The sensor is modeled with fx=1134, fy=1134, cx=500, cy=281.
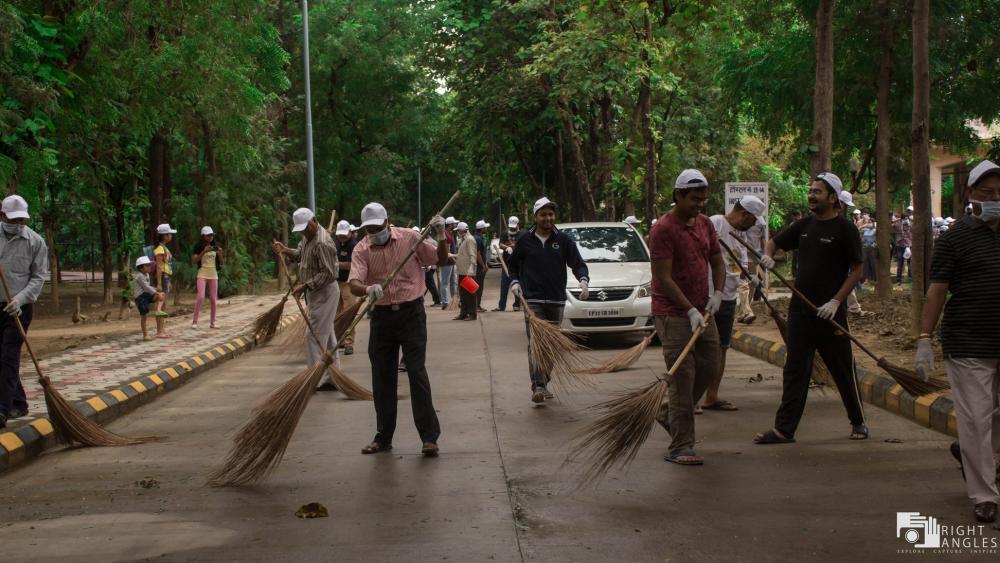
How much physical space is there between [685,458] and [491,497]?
146 centimetres

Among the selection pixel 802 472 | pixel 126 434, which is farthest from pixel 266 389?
pixel 802 472

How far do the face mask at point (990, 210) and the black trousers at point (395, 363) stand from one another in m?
3.66

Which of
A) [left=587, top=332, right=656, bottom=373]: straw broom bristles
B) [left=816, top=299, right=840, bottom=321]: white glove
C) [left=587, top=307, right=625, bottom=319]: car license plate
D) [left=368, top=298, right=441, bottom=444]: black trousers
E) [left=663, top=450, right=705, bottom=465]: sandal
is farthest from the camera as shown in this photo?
[left=587, top=307, right=625, bottom=319]: car license plate

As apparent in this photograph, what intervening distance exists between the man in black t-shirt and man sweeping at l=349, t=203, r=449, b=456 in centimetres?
234

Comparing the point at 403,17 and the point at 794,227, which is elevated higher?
the point at 403,17

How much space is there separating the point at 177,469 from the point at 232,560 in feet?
8.36

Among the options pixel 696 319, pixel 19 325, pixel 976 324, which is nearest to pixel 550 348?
pixel 696 319

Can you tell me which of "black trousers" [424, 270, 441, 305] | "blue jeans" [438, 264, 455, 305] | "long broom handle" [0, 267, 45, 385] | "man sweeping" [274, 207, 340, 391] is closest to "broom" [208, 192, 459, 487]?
"long broom handle" [0, 267, 45, 385]

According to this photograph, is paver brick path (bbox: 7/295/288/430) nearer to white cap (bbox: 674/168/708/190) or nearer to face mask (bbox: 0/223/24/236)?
face mask (bbox: 0/223/24/236)

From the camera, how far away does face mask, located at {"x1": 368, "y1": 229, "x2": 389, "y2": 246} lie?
26.3ft

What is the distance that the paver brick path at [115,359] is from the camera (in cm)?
1071

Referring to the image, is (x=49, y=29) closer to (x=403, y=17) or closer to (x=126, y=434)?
(x=126, y=434)

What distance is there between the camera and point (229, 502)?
6.48 m

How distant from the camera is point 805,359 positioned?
7832 millimetres
